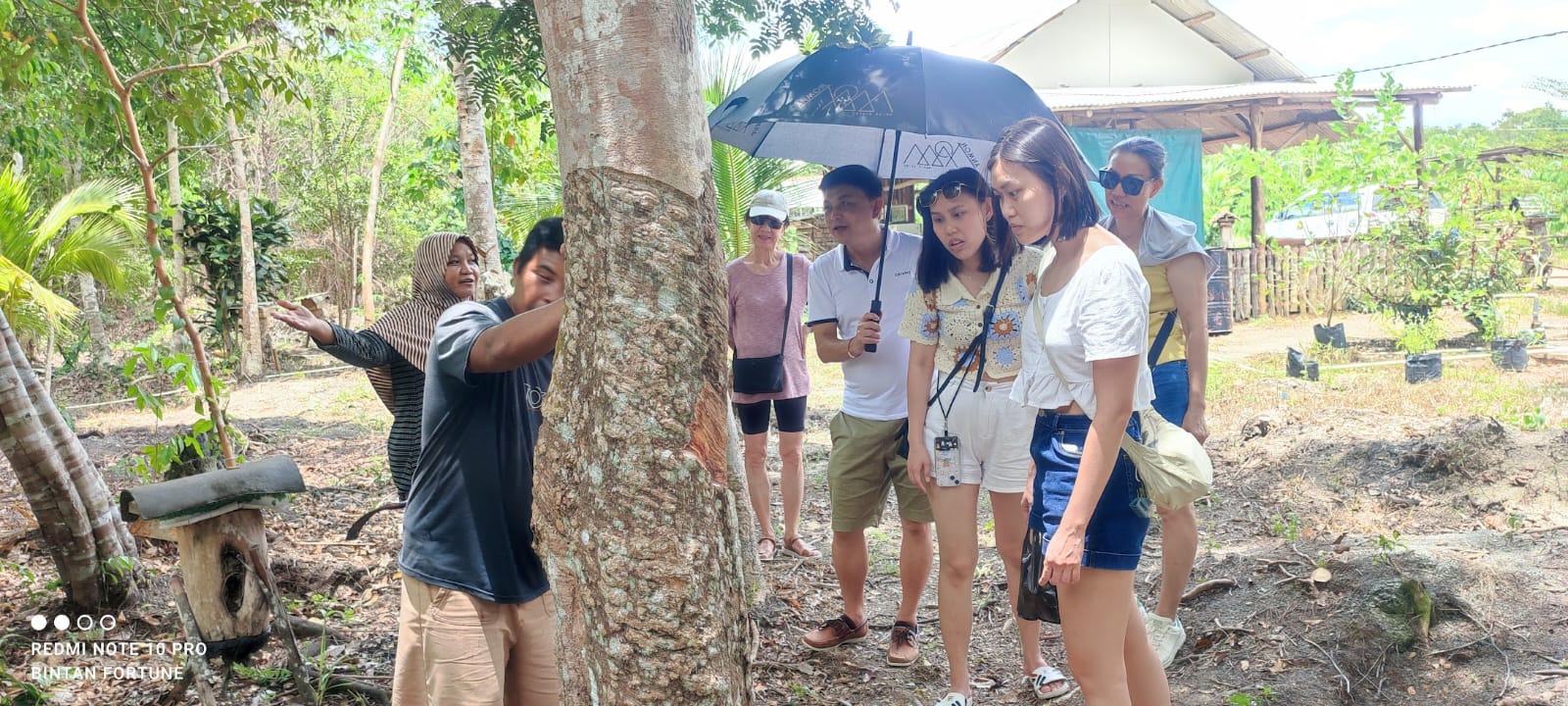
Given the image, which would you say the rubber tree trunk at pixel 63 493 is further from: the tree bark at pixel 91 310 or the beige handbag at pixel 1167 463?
the tree bark at pixel 91 310

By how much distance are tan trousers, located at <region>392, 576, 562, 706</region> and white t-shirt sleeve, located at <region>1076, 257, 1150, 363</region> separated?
1431mm

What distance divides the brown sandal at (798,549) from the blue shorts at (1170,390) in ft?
7.31

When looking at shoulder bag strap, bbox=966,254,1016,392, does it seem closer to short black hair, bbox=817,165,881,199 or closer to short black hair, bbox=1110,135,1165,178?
short black hair, bbox=1110,135,1165,178

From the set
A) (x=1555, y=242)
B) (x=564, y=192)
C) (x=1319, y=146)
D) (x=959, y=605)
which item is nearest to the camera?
(x=564, y=192)

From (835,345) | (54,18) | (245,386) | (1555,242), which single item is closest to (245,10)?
(54,18)

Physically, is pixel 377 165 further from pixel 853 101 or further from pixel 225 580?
pixel 853 101

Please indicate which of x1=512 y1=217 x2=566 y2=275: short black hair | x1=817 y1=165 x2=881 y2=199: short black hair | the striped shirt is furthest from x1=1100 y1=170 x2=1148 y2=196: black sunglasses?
the striped shirt

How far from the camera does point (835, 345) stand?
3975mm

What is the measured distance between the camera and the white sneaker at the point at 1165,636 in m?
3.66

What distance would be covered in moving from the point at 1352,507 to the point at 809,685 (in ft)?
10.9

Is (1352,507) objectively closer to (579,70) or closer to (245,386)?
(579,70)

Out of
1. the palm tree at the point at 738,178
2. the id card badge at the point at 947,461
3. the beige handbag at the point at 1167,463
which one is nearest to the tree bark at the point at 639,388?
the beige handbag at the point at 1167,463

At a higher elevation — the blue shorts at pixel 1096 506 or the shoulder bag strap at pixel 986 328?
the shoulder bag strap at pixel 986 328

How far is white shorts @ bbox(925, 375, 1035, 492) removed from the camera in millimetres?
3146
